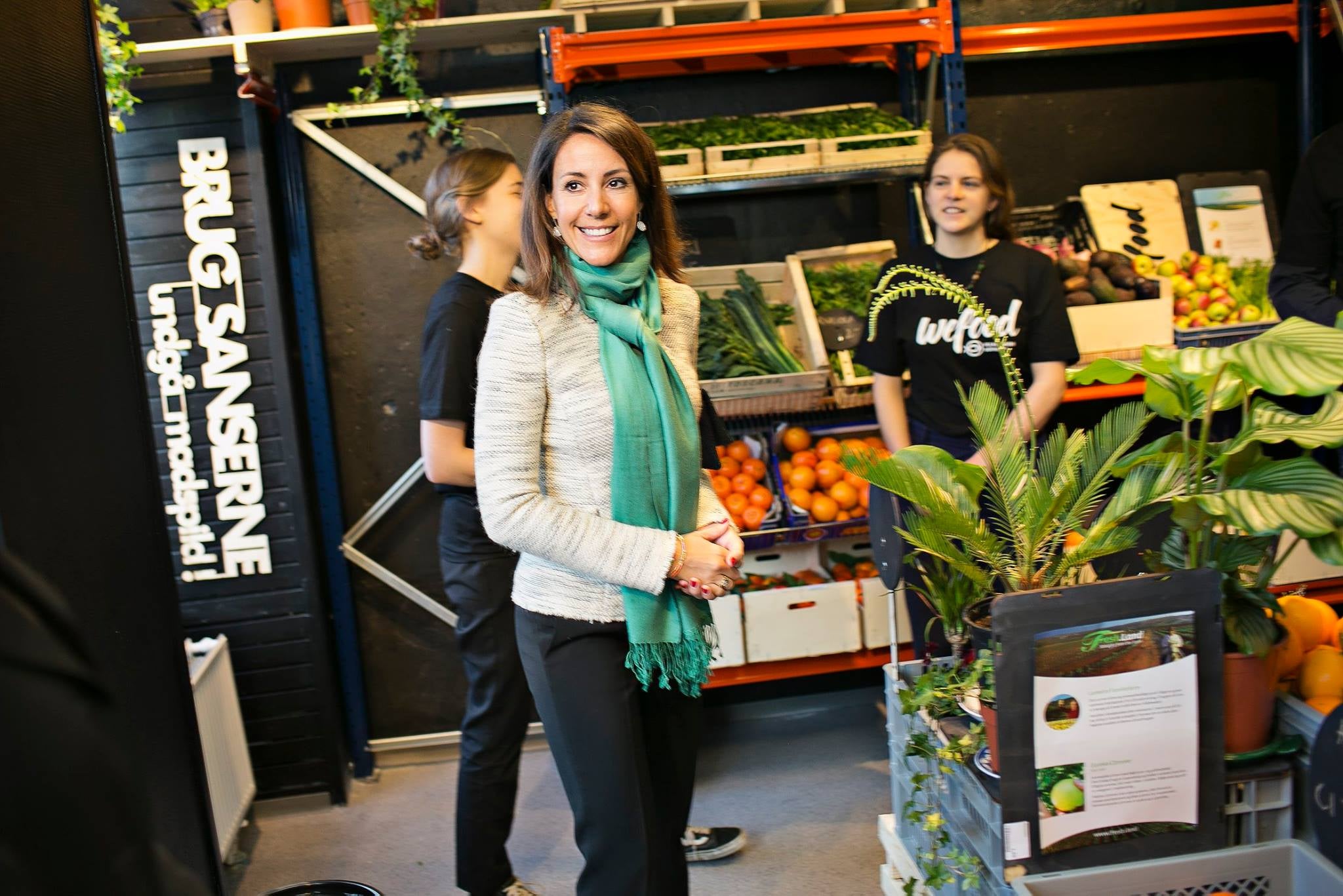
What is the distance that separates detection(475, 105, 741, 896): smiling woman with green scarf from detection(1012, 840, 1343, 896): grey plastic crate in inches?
24.5

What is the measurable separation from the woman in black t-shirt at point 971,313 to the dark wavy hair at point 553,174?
1229 mm

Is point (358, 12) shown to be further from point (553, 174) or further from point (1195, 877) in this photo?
point (1195, 877)

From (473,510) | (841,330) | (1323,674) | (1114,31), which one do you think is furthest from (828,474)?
(1323,674)

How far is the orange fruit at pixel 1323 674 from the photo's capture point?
1697 mm

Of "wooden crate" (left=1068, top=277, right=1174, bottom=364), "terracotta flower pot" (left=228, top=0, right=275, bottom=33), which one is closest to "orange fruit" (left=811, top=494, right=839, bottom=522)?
"wooden crate" (left=1068, top=277, right=1174, bottom=364)

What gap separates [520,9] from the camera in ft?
12.1

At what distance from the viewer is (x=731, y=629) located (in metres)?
3.34

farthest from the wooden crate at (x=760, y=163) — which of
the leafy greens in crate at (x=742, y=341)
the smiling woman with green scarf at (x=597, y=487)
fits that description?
the smiling woman with green scarf at (x=597, y=487)

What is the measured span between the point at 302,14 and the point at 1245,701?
3.04 metres

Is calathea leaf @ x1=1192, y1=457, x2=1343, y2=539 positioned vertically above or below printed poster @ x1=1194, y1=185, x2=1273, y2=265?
below

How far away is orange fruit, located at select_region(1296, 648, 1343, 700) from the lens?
66.8 inches

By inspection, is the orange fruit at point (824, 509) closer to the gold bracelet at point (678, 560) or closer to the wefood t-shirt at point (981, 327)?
the wefood t-shirt at point (981, 327)

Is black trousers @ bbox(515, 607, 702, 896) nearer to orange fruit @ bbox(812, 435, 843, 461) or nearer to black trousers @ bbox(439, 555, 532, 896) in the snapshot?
black trousers @ bbox(439, 555, 532, 896)

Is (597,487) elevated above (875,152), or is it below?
below
